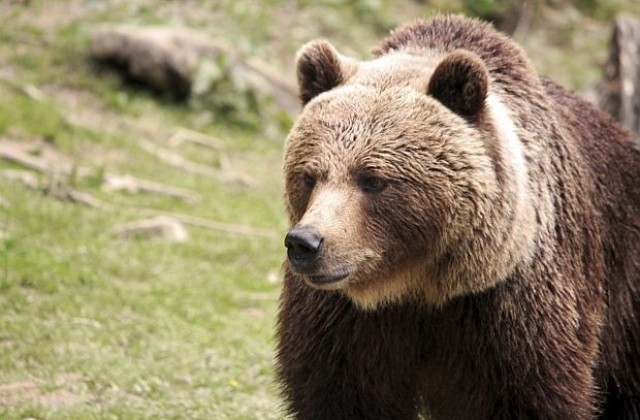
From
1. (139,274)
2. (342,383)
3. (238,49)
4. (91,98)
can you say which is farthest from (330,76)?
(238,49)

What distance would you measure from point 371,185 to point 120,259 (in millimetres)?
4983

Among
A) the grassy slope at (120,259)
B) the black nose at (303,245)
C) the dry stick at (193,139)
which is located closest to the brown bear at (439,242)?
the black nose at (303,245)

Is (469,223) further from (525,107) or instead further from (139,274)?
(139,274)

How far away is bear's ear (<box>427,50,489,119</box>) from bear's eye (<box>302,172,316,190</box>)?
0.65 meters

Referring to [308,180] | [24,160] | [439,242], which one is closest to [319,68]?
[308,180]

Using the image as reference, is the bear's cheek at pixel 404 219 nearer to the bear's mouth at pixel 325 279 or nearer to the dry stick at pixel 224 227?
the bear's mouth at pixel 325 279

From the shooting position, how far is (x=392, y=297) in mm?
4809

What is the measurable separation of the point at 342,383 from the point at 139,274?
4394 millimetres

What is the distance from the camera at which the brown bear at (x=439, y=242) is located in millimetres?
4594

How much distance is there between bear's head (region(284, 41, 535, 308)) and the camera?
458 centimetres

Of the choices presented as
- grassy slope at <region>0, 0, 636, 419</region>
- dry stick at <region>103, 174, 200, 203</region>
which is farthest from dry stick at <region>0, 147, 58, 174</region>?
dry stick at <region>103, 174, 200, 203</region>

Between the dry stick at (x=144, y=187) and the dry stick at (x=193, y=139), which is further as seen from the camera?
the dry stick at (x=193, y=139)

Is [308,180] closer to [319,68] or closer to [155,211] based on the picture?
[319,68]

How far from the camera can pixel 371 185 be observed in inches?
183
